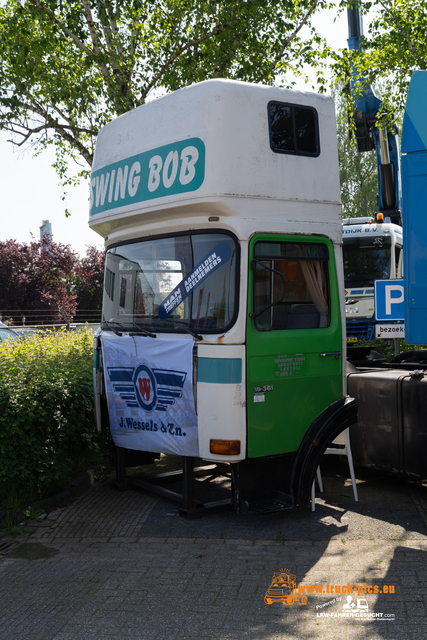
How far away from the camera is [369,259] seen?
12883 mm

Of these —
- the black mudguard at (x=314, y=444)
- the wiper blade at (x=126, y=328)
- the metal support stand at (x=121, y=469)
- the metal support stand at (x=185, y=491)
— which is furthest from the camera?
the metal support stand at (x=121, y=469)

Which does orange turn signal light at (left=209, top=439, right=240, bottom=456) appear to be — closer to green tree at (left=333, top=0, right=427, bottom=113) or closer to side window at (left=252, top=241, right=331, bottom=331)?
side window at (left=252, top=241, right=331, bottom=331)

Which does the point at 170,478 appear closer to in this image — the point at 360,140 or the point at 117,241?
the point at 117,241

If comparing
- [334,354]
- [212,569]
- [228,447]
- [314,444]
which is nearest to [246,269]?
[334,354]

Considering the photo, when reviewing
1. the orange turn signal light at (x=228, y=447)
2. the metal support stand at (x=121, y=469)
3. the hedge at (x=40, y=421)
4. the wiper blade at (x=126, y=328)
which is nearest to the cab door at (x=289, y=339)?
the orange turn signal light at (x=228, y=447)

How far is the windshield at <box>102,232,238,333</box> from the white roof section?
26 cm

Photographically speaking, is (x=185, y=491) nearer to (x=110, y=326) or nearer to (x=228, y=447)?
(x=228, y=447)

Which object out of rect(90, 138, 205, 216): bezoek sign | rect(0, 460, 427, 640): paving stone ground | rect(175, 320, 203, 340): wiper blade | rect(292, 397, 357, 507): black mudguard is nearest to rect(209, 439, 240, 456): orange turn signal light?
rect(292, 397, 357, 507): black mudguard

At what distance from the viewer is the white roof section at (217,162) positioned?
494 centimetres

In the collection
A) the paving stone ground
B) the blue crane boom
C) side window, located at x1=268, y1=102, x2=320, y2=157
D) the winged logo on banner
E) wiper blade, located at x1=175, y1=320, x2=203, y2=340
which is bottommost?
the paving stone ground

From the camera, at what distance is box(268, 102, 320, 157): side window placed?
16.9 feet

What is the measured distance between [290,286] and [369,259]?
26.7 feet

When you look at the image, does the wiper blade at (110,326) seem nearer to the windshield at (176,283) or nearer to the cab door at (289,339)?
the windshield at (176,283)

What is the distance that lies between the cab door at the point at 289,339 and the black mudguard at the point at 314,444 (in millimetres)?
64
